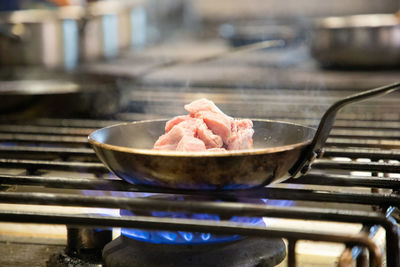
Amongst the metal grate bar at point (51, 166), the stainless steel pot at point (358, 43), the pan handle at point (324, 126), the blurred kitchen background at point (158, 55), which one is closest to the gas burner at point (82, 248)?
the metal grate bar at point (51, 166)

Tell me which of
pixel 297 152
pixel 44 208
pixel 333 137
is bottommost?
pixel 44 208

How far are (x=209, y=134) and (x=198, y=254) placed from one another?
0.26 m

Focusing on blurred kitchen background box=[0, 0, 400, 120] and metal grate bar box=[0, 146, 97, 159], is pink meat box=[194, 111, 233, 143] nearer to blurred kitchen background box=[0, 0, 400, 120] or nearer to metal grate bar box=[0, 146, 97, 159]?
metal grate bar box=[0, 146, 97, 159]

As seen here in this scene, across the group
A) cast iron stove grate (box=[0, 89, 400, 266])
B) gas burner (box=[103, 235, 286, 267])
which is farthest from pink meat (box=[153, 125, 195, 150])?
gas burner (box=[103, 235, 286, 267])

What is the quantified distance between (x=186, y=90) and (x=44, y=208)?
5.05ft

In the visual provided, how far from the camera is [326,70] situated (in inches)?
140

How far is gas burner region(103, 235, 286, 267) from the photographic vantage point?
1.08 m

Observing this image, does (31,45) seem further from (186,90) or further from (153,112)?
(153,112)

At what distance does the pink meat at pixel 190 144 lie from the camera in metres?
1.11

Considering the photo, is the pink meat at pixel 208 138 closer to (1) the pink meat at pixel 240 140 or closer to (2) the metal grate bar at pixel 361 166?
(1) the pink meat at pixel 240 140

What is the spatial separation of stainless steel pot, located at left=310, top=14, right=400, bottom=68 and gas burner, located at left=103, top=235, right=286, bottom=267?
2.17 meters

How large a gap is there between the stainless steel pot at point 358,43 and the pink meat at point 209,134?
6.75 ft

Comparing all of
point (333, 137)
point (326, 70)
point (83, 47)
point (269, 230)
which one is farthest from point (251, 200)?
point (83, 47)

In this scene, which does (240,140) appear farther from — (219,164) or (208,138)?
(219,164)
